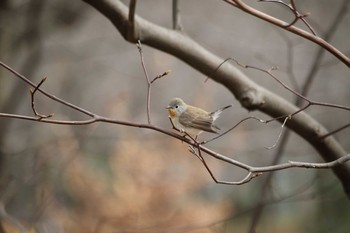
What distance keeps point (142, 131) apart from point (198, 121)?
6.01 ft

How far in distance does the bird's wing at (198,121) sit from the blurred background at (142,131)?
31.0 inches

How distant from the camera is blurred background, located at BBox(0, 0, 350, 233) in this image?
7.39 feet

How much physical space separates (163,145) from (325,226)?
0.85 metres

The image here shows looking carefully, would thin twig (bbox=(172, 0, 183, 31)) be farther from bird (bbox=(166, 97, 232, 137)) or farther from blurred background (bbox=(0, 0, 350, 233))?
blurred background (bbox=(0, 0, 350, 233))

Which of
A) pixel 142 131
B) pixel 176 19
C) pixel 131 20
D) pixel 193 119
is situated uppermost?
pixel 142 131

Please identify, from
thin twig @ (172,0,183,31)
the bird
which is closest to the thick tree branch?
thin twig @ (172,0,183,31)

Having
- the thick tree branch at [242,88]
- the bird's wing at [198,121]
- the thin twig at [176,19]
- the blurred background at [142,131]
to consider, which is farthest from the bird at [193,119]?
the blurred background at [142,131]

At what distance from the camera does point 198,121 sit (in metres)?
0.96

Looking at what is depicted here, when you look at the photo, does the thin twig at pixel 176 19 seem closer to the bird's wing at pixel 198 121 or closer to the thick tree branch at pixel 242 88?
the thick tree branch at pixel 242 88

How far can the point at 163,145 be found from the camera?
103 inches

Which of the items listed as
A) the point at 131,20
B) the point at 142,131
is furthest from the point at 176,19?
the point at 142,131

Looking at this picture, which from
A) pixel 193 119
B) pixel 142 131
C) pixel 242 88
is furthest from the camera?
pixel 142 131

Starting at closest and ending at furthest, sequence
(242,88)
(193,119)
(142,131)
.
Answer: (193,119) < (242,88) < (142,131)

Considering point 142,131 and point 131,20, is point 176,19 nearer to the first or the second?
point 131,20
